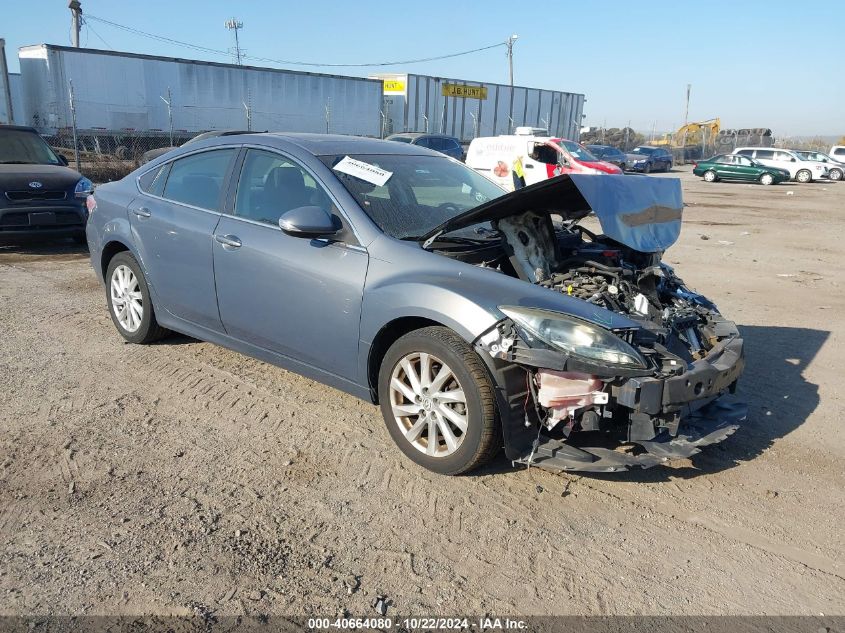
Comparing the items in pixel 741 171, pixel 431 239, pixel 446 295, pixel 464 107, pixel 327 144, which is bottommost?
pixel 741 171

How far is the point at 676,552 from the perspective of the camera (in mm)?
3031

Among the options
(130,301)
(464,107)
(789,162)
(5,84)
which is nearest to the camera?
(130,301)

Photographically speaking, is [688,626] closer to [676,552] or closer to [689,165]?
[676,552]

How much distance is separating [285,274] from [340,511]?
4.98 ft

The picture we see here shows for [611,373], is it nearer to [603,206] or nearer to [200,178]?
[603,206]

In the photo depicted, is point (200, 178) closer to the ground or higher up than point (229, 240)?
higher up

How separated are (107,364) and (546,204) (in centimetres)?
349

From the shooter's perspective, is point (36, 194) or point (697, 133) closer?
point (36, 194)

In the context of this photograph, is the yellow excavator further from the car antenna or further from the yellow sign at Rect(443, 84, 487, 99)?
the car antenna

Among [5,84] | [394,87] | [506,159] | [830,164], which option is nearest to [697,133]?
[830,164]

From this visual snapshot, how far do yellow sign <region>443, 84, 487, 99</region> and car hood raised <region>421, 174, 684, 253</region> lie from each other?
34.6 metres

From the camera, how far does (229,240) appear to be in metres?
4.45

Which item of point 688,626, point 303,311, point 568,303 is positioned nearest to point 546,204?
point 568,303

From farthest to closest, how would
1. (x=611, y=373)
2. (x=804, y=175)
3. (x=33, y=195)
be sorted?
1. (x=804, y=175)
2. (x=33, y=195)
3. (x=611, y=373)
